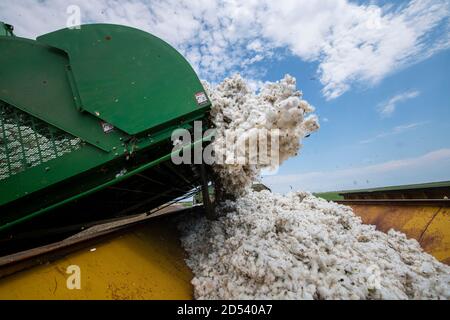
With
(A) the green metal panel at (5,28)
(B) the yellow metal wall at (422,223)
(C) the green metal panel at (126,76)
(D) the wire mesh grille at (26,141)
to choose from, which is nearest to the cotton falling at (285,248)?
(B) the yellow metal wall at (422,223)

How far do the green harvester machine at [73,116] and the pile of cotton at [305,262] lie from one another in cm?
113

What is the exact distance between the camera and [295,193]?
4168mm

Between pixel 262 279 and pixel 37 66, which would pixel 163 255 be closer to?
pixel 262 279

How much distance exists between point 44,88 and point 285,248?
105 inches

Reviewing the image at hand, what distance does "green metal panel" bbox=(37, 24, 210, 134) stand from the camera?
7.34 feet

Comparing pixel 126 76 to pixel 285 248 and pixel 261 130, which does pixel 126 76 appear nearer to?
pixel 261 130

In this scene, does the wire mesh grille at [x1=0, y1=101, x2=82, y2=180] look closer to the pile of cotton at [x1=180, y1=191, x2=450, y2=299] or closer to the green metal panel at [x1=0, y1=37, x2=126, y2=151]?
the green metal panel at [x1=0, y1=37, x2=126, y2=151]

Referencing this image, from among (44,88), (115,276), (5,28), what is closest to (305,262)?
(115,276)

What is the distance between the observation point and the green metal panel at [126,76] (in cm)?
224

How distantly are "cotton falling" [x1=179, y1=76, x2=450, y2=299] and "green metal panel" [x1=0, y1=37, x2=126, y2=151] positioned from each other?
121 centimetres

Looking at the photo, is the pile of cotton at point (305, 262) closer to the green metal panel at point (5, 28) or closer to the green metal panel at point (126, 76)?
the green metal panel at point (126, 76)

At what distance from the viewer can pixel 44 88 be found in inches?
87.1

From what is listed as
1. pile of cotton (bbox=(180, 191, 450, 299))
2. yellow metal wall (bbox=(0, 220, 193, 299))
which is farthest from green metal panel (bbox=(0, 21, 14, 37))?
pile of cotton (bbox=(180, 191, 450, 299))
